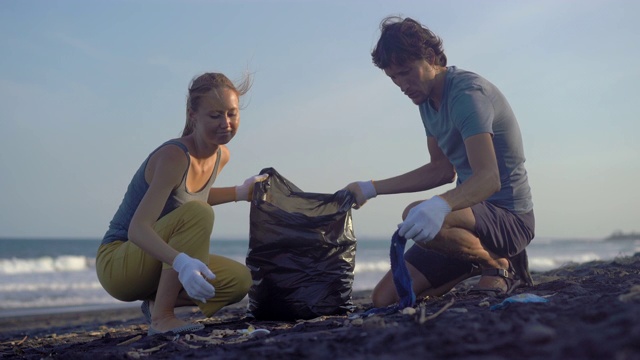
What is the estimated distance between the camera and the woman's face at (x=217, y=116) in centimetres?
356

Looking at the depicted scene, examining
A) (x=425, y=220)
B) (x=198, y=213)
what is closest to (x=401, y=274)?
(x=425, y=220)

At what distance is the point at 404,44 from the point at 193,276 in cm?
165

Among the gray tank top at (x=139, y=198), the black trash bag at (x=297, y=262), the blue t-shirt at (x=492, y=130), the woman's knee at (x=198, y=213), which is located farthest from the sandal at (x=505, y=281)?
the gray tank top at (x=139, y=198)

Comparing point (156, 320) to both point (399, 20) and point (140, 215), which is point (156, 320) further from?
point (399, 20)

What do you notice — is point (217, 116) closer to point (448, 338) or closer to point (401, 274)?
point (401, 274)

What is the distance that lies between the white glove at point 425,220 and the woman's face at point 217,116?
Result: 1.08 metres

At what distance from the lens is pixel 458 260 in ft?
12.6

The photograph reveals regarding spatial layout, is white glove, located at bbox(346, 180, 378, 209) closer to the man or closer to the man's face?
the man

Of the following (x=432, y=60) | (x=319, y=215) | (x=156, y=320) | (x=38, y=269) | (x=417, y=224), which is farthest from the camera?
(x=38, y=269)

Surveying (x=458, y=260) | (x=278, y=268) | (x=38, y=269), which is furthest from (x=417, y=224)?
(x=38, y=269)

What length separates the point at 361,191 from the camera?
161 inches

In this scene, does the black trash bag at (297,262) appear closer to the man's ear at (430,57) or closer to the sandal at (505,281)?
the sandal at (505,281)

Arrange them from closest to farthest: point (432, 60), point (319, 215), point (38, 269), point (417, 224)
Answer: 1. point (417, 224)
2. point (432, 60)
3. point (319, 215)
4. point (38, 269)

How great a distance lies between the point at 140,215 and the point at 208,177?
23.6 inches
